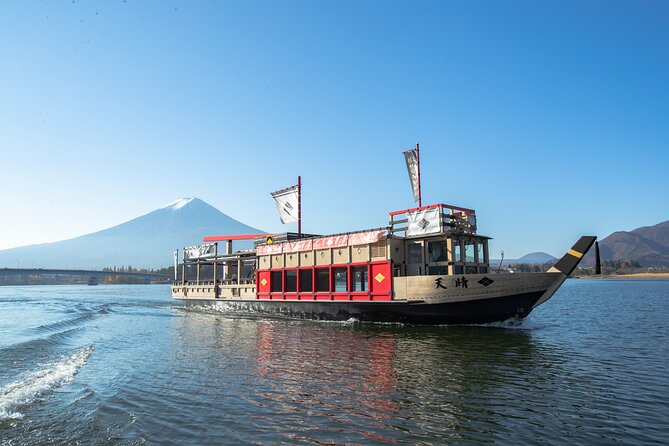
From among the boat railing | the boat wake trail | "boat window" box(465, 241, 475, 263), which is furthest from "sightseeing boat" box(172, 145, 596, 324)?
the boat wake trail

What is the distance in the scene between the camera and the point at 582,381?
39.8ft

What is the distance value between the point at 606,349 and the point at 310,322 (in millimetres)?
16441

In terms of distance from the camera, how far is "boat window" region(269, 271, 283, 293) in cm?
3266

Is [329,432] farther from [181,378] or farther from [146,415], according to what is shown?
[181,378]

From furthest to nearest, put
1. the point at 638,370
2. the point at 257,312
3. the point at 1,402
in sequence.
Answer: the point at 257,312 → the point at 638,370 → the point at 1,402

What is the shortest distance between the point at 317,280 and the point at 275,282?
15.1ft

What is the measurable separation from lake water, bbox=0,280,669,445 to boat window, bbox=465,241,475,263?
492cm

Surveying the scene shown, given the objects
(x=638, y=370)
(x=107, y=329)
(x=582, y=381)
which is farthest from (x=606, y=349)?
(x=107, y=329)

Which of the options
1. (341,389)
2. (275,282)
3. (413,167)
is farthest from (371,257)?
(341,389)

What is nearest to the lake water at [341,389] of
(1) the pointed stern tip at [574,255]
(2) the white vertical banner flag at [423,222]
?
(1) the pointed stern tip at [574,255]

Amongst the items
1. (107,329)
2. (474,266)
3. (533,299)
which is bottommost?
(107,329)

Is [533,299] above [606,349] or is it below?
above

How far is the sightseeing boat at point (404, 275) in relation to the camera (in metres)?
22.1

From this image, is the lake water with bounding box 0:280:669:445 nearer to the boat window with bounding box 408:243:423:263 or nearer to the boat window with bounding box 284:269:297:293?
the boat window with bounding box 408:243:423:263
